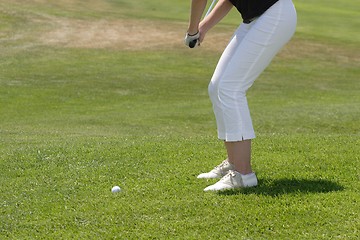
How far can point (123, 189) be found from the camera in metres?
6.08

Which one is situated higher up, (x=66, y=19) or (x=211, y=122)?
(x=211, y=122)

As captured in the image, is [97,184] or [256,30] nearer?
[256,30]

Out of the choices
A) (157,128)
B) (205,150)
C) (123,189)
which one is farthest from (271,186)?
(157,128)

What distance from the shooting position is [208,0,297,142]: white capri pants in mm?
5781

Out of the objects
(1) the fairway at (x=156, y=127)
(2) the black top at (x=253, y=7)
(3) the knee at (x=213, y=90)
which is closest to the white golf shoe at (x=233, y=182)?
(1) the fairway at (x=156, y=127)

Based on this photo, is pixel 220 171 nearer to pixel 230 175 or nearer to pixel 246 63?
pixel 230 175

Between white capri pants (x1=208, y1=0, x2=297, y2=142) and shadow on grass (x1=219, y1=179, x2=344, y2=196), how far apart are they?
428mm

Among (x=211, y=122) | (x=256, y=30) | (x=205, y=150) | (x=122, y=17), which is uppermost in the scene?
(x=256, y=30)

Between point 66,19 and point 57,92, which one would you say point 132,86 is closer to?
point 57,92

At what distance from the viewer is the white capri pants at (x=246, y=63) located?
5781 mm

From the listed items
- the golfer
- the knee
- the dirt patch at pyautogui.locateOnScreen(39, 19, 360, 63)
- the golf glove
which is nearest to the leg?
the golfer

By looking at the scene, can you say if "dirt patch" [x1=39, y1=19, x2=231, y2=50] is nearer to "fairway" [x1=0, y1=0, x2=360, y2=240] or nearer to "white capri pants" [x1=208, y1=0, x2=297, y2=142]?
"fairway" [x1=0, y1=0, x2=360, y2=240]

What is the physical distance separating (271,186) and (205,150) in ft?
7.08

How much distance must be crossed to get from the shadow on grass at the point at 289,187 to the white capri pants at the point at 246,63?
16.8 inches
